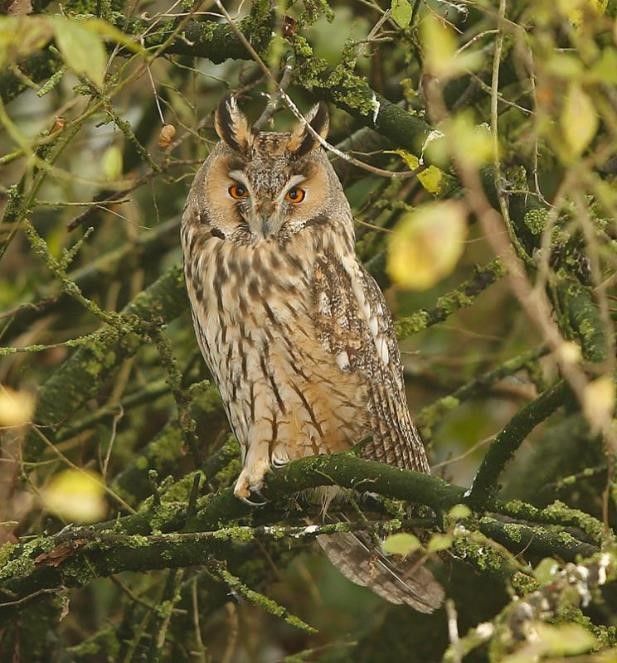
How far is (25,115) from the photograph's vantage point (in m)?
4.03

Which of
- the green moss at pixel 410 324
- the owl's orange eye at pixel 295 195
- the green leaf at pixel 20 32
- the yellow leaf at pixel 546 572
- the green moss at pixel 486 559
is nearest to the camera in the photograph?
the green leaf at pixel 20 32

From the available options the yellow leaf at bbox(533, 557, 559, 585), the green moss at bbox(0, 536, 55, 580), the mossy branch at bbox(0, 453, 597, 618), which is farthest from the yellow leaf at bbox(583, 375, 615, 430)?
the green moss at bbox(0, 536, 55, 580)

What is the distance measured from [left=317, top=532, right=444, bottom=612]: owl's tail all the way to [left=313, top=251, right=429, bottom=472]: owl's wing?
0.67 ft

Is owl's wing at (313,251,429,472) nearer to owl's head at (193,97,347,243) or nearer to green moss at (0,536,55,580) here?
owl's head at (193,97,347,243)

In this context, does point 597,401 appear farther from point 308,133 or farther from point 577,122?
point 308,133

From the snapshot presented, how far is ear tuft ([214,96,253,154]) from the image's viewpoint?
2760 mm

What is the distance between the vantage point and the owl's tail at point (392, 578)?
2760 mm

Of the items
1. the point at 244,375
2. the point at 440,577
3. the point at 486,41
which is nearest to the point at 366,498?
the point at 244,375

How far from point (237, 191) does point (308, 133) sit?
20cm

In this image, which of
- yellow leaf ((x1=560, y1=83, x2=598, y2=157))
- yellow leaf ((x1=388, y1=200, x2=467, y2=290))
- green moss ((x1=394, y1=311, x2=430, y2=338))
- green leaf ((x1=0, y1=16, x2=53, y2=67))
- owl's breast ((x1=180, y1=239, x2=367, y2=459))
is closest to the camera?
yellow leaf ((x1=388, y1=200, x2=467, y2=290))

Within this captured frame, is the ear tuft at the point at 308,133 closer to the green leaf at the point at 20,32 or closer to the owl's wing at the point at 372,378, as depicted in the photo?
the owl's wing at the point at 372,378

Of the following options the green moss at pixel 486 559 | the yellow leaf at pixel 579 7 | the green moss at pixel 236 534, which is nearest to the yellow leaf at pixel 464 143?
the yellow leaf at pixel 579 7

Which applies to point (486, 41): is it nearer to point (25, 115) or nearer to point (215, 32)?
point (215, 32)

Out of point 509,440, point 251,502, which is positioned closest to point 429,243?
point 509,440
